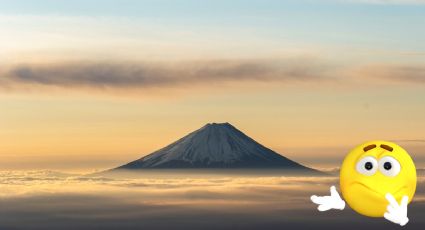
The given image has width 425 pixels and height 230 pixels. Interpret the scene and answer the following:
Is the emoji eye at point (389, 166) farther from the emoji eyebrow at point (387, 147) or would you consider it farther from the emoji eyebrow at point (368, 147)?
the emoji eyebrow at point (368, 147)

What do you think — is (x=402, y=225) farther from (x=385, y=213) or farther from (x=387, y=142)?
(x=387, y=142)

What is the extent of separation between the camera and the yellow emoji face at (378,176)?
31.2 meters

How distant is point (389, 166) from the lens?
1225 inches

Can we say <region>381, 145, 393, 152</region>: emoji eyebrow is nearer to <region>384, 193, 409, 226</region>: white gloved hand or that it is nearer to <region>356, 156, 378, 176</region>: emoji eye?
<region>356, 156, 378, 176</region>: emoji eye

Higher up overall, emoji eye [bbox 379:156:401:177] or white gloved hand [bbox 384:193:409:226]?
emoji eye [bbox 379:156:401:177]

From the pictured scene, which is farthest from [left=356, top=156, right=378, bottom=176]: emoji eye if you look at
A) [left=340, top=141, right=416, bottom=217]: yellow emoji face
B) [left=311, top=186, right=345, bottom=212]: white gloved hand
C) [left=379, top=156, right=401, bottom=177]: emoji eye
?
[left=311, top=186, right=345, bottom=212]: white gloved hand

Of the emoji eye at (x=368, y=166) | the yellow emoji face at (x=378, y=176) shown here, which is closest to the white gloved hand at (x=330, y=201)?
the yellow emoji face at (x=378, y=176)

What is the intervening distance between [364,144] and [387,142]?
0.77 meters

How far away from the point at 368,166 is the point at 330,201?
2.43 m

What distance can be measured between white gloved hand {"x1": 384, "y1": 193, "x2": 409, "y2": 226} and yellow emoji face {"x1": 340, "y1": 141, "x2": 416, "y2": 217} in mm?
161

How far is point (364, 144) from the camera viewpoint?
31875 mm

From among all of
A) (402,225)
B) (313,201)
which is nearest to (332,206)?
(313,201)

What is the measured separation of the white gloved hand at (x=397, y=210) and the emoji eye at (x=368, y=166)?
95 cm

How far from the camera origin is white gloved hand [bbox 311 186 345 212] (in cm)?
3284
